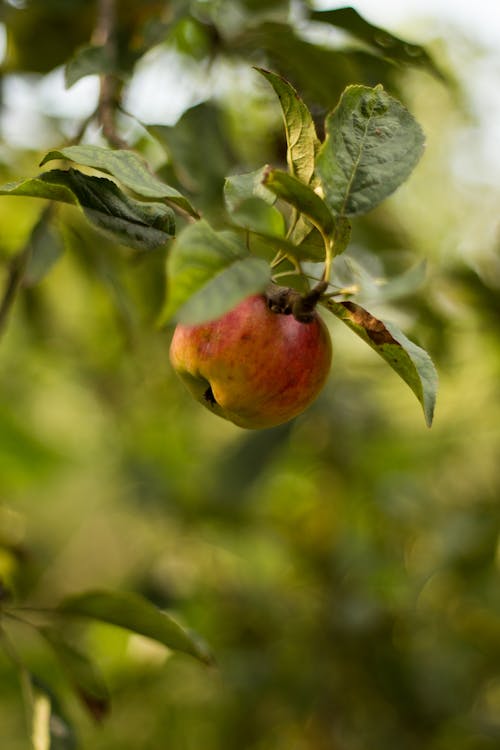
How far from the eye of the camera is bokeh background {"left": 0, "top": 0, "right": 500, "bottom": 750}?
114 centimetres

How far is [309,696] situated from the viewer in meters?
1.44

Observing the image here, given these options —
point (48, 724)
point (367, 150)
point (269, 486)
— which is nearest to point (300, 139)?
point (367, 150)

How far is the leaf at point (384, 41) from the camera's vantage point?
84 centimetres

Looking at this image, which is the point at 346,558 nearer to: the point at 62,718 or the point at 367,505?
the point at 367,505

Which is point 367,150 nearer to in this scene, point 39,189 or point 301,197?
point 301,197

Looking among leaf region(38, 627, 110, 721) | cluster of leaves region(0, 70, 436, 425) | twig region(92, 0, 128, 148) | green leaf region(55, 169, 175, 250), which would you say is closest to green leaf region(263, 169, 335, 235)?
cluster of leaves region(0, 70, 436, 425)

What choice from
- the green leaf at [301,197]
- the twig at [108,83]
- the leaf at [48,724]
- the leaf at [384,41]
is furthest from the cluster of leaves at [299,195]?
the leaf at [48,724]

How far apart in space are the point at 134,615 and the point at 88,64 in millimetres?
505

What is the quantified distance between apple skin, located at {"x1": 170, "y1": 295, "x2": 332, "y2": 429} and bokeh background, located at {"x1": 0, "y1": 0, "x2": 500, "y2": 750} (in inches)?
15.2

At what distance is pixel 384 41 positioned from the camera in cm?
85

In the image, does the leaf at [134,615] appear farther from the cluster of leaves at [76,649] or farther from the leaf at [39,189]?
the leaf at [39,189]

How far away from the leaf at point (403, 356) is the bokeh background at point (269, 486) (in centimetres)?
44

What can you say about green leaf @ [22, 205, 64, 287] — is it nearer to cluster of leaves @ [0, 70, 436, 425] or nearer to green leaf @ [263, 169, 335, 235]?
cluster of leaves @ [0, 70, 436, 425]

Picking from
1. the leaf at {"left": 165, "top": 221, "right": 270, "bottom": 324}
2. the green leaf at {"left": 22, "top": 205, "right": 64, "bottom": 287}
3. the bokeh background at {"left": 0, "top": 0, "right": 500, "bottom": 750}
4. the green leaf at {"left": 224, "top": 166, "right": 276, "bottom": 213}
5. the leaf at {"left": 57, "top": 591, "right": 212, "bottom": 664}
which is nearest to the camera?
the leaf at {"left": 165, "top": 221, "right": 270, "bottom": 324}
